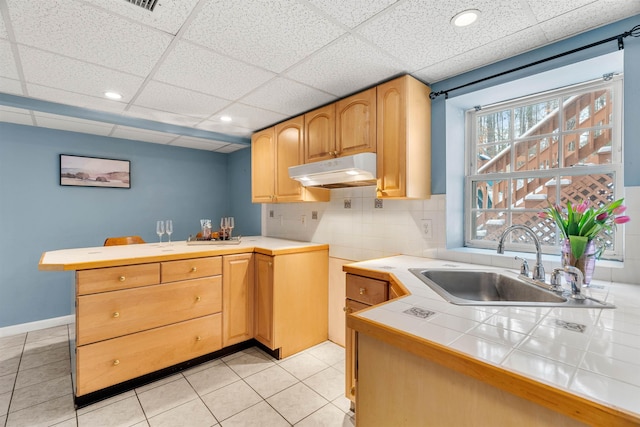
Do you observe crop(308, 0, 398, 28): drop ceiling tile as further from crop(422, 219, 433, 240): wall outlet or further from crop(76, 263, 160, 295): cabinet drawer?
crop(76, 263, 160, 295): cabinet drawer

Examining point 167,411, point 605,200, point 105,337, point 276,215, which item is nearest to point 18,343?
point 105,337

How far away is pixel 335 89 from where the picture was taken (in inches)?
87.5

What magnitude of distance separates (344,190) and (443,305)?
5.80 feet

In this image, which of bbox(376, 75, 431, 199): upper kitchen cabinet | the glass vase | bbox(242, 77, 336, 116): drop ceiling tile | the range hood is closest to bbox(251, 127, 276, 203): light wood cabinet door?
bbox(242, 77, 336, 116): drop ceiling tile

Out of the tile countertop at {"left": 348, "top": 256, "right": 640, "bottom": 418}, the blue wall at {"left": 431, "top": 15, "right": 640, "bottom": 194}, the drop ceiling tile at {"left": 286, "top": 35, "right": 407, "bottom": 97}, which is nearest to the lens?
the tile countertop at {"left": 348, "top": 256, "right": 640, "bottom": 418}

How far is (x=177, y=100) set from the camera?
2.46m

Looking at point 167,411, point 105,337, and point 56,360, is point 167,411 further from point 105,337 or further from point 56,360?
point 56,360

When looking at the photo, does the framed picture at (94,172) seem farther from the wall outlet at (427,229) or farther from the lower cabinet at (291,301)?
the wall outlet at (427,229)

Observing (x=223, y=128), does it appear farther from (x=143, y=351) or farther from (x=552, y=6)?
(x=552, y=6)

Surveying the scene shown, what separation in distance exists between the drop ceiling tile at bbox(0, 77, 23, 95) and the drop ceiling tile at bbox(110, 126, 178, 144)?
2.69 feet

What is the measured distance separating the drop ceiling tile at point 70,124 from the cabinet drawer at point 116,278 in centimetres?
170

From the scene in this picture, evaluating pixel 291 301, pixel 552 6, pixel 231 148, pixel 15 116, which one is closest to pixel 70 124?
pixel 15 116

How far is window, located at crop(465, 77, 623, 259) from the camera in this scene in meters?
1.70

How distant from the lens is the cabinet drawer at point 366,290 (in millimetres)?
1675
